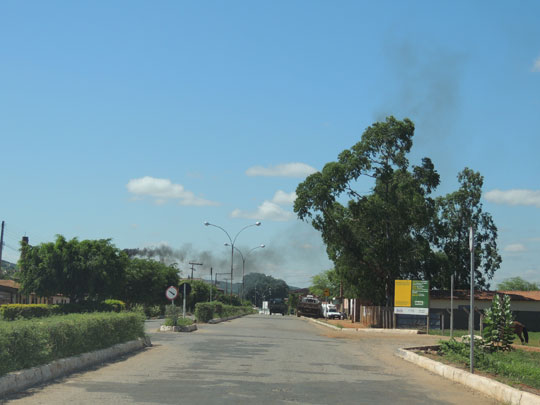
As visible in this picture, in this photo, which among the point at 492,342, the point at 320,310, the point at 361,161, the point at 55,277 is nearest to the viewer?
the point at 492,342

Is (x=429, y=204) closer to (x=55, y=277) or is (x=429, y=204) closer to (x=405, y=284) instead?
(x=405, y=284)

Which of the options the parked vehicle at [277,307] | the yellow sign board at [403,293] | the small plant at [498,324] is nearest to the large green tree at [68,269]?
the yellow sign board at [403,293]

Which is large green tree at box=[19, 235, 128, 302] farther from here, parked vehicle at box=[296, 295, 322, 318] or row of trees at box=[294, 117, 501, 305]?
parked vehicle at box=[296, 295, 322, 318]

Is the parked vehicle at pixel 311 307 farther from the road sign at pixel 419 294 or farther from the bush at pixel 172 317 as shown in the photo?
the bush at pixel 172 317

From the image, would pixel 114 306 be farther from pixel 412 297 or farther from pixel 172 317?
pixel 412 297

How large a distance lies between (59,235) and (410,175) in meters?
26.5

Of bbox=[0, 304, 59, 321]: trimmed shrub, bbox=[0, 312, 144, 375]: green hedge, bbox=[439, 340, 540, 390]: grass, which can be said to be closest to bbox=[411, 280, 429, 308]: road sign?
bbox=[0, 304, 59, 321]: trimmed shrub

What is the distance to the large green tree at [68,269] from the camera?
42156 mm

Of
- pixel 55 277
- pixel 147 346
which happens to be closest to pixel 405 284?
pixel 55 277

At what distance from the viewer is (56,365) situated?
1265 centimetres

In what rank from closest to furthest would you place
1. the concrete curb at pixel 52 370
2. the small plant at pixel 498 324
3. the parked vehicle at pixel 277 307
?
the concrete curb at pixel 52 370 < the small plant at pixel 498 324 < the parked vehicle at pixel 277 307

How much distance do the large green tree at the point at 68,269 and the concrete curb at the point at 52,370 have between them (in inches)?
1001

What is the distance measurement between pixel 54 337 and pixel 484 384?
27.5 feet

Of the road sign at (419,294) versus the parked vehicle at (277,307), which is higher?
the road sign at (419,294)
